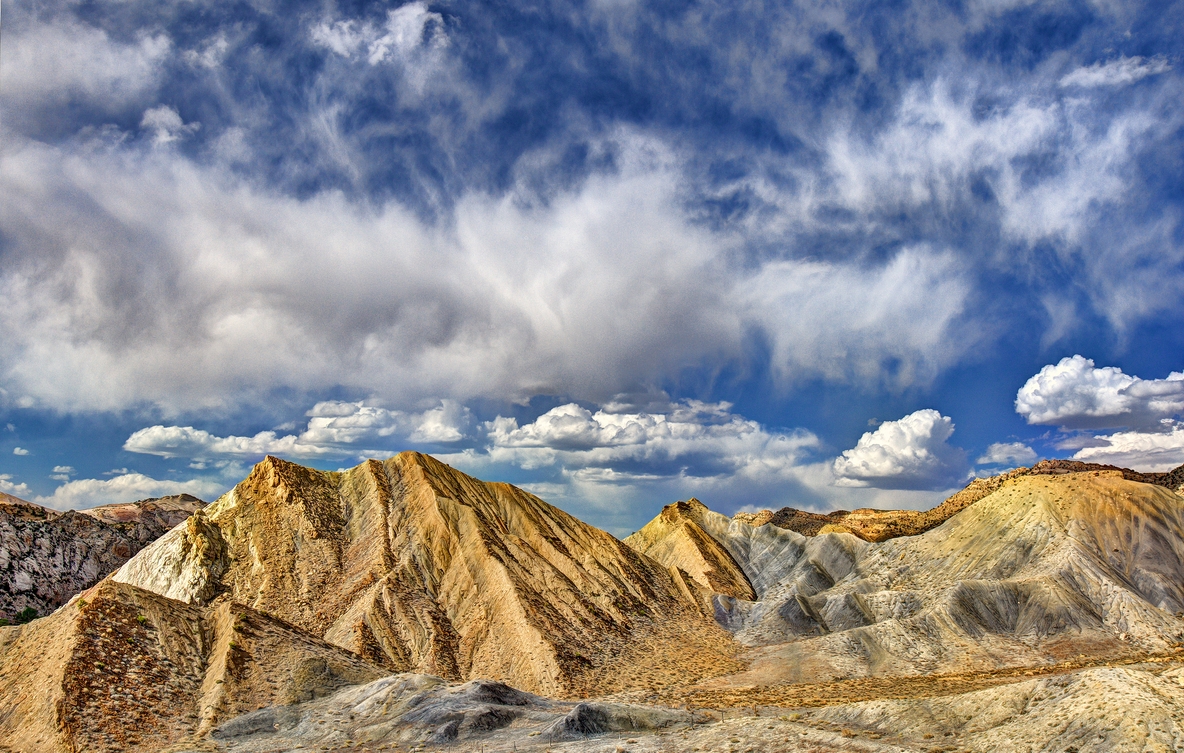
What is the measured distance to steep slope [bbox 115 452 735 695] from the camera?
4616 cm

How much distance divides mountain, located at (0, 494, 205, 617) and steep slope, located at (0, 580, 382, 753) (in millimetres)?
28420

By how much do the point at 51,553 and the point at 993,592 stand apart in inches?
3366

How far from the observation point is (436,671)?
143 ft

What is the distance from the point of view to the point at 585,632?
52875 mm

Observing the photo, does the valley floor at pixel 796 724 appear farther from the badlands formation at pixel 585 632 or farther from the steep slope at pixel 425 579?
the steep slope at pixel 425 579

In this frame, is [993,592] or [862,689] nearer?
[862,689]

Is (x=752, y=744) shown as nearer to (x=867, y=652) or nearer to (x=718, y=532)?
(x=867, y=652)

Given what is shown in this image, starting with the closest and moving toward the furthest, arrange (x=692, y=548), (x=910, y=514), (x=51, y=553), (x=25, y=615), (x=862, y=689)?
(x=862, y=689), (x=25, y=615), (x=51, y=553), (x=692, y=548), (x=910, y=514)

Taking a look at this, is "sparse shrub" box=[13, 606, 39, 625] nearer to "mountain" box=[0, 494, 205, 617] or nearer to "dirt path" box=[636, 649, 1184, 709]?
"mountain" box=[0, 494, 205, 617]

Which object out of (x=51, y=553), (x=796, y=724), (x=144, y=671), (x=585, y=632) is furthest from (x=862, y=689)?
(x=51, y=553)

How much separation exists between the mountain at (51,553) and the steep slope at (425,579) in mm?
12189

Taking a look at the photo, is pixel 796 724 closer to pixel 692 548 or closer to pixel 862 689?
pixel 862 689

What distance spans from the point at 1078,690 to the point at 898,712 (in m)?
6.58

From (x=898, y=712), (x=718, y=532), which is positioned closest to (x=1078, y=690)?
(x=898, y=712)
